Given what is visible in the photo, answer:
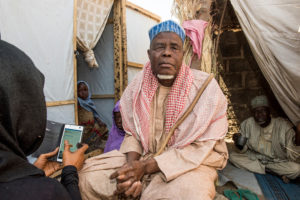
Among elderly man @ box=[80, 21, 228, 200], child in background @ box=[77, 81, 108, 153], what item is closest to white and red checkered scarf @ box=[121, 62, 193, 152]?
elderly man @ box=[80, 21, 228, 200]

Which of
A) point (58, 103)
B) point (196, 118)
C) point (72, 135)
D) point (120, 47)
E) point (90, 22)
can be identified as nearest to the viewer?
point (196, 118)

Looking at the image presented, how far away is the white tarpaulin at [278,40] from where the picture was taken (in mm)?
2592

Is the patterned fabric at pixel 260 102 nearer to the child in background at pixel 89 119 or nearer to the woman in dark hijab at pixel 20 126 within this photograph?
the child in background at pixel 89 119

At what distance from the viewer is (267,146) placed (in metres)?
3.47

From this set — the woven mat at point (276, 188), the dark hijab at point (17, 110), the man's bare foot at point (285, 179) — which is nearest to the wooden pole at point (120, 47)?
the woven mat at point (276, 188)

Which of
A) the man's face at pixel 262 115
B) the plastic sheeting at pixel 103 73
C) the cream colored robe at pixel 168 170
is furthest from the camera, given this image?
the plastic sheeting at pixel 103 73

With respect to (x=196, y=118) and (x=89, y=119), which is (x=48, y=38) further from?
(x=196, y=118)

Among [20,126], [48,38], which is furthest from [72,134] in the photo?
[48,38]

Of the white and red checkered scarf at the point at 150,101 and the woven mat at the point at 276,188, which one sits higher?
the white and red checkered scarf at the point at 150,101

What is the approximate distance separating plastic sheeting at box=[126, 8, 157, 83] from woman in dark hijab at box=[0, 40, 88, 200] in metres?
4.31

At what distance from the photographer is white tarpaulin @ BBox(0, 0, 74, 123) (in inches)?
114

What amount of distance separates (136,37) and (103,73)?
129 cm

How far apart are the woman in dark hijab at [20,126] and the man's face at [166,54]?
45.3 inches

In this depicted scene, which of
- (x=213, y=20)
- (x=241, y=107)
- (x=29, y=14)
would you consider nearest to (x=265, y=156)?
(x=241, y=107)
